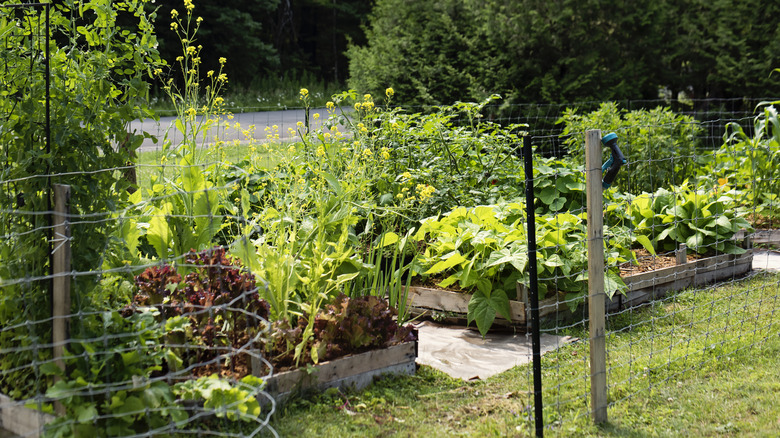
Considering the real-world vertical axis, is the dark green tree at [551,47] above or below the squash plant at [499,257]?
above

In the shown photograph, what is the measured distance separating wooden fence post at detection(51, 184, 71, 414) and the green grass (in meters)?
0.97

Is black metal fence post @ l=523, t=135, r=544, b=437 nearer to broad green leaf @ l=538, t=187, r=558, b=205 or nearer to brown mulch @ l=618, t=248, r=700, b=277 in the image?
brown mulch @ l=618, t=248, r=700, b=277

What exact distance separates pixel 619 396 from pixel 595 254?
2.86 feet

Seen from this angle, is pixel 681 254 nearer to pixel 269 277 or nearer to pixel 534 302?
pixel 534 302

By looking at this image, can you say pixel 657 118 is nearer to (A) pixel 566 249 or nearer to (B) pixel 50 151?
(A) pixel 566 249

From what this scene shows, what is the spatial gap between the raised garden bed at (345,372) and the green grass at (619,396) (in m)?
0.06

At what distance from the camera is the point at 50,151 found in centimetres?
302

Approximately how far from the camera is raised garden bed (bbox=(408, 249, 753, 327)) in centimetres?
Result: 452

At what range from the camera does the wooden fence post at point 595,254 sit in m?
3.14

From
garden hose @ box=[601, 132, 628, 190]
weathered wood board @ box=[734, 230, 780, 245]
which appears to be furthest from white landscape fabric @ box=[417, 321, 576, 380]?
weathered wood board @ box=[734, 230, 780, 245]

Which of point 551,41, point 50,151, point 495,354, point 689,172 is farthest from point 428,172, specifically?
point 551,41

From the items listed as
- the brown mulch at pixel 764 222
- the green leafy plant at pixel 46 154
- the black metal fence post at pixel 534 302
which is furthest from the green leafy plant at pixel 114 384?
the brown mulch at pixel 764 222

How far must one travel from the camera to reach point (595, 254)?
3.17 m

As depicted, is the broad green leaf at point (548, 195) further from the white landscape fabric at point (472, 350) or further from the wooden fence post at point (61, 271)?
the wooden fence post at point (61, 271)
